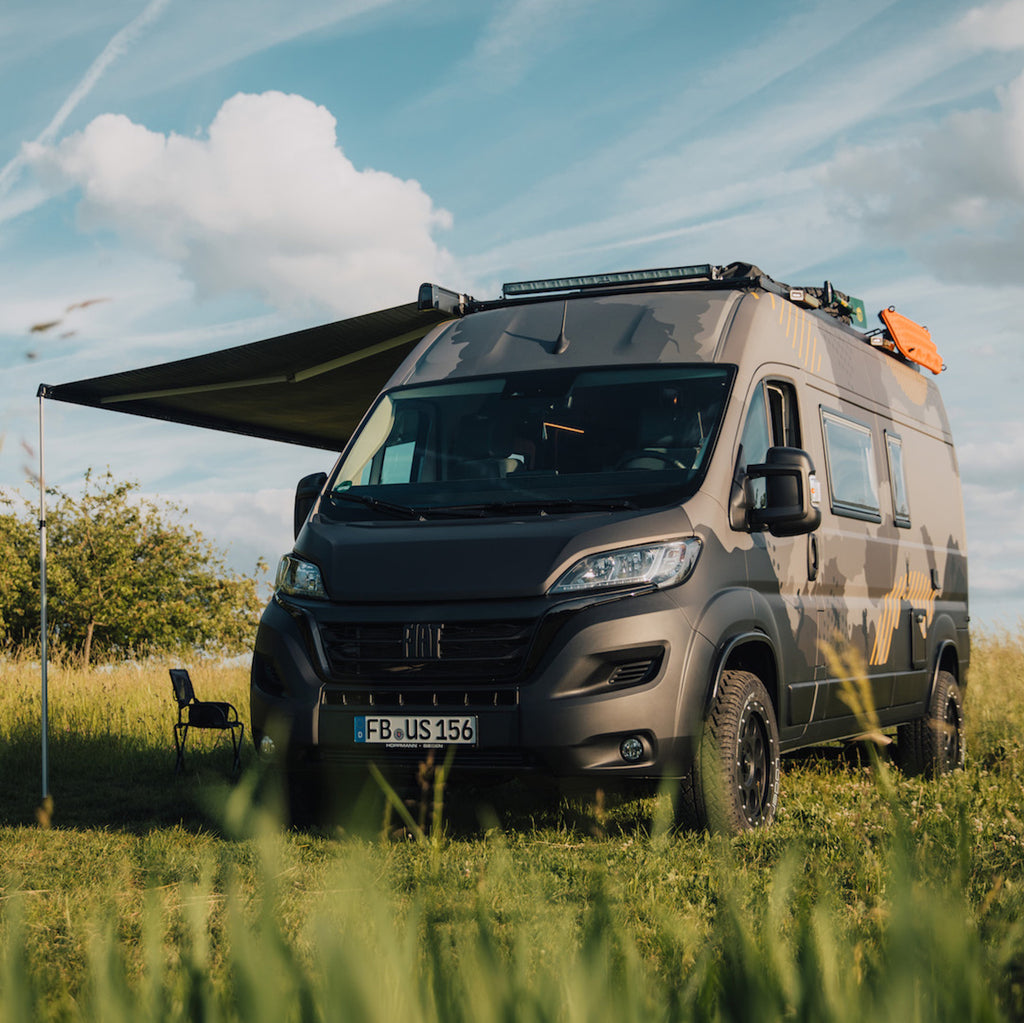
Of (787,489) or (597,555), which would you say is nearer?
(597,555)

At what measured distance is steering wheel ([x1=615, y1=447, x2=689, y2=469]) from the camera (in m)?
6.14

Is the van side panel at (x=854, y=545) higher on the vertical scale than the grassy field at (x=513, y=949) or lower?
higher

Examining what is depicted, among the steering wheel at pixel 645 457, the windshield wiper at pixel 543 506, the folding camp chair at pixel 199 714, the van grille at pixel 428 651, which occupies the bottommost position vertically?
the folding camp chair at pixel 199 714

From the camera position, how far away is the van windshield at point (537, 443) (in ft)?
19.9

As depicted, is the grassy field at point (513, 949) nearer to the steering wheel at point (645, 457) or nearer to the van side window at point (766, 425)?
the steering wheel at point (645, 457)

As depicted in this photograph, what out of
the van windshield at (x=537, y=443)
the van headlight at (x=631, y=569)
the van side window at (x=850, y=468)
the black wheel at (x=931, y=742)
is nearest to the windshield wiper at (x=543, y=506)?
the van windshield at (x=537, y=443)

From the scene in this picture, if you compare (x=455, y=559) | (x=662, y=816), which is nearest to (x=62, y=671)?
(x=455, y=559)

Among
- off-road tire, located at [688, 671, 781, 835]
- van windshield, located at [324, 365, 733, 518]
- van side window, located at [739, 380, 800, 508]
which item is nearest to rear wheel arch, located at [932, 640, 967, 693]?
van side window, located at [739, 380, 800, 508]

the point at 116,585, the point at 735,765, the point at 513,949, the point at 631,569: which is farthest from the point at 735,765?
the point at 116,585

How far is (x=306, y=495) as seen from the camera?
22.4 ft

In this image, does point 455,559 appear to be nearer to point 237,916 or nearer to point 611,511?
point 611,511

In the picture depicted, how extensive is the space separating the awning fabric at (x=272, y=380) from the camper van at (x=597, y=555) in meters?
1.90

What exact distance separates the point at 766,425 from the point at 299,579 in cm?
251

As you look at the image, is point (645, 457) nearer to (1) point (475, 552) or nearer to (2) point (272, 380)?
(1) point (475, 552)
